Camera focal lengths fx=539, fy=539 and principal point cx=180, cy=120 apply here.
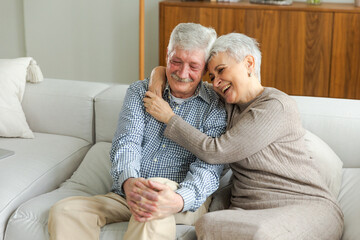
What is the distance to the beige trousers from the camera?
175 cm

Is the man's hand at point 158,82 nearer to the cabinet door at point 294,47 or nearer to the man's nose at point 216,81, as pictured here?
the man's nose at point 216,81

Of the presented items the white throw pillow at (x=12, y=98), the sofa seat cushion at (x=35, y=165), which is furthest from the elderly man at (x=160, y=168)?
the white throw pillow at (x=12, y=98)

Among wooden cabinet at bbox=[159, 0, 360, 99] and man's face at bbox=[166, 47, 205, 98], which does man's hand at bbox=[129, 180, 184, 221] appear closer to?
man's face at bbox=[166, 47, 205, 98]

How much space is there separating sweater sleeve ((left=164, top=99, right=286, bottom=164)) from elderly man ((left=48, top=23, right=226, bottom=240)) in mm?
81

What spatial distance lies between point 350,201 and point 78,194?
104cm

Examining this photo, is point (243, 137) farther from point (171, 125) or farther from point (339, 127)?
point (339, 127)

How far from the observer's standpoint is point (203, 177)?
1880 millimetres

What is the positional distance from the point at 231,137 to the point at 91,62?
2787mm

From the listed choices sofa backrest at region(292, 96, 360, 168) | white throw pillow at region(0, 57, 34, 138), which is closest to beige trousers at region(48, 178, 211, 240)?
sofa backrest at region(292, 96, 360, 168)

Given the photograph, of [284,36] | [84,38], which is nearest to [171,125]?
[284,36]

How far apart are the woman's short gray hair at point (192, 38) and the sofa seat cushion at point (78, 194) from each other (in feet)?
2.09

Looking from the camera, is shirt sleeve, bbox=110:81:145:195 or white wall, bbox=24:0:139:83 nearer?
shirt sleeve, bbox=110:81:145:195

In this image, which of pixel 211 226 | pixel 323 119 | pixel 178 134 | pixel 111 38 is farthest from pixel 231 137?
pixel 111 38

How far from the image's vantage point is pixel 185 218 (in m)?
1.91
